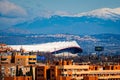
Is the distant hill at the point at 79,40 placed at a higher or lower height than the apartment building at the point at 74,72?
higher

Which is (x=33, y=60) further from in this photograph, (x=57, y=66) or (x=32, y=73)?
(x=57, y=66)

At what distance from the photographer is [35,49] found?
11012 centimetres

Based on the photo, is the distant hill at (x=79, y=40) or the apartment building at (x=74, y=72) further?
the distant hill at (x=79, y=40)

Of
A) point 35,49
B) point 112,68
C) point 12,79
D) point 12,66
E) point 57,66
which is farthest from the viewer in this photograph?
point 35,49

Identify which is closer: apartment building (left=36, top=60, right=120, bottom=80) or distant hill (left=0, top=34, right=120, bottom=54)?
apartment building (left=36, top=60, right=120, bottom=80)

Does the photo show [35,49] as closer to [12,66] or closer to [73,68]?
[12,66]

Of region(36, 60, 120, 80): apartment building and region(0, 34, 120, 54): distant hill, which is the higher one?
region(0, 34, 120, 54): distant hill

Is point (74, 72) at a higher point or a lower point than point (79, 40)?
lower

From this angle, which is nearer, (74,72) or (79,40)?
(74,72)

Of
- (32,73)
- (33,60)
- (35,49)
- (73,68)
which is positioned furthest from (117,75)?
(35,49)

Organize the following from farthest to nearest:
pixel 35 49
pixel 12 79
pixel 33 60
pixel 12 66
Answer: pixel 35 49 → pixel 33 60 → pixel 12 66 → pixel 12 79

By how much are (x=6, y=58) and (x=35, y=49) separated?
60.6m

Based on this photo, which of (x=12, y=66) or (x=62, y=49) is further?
(x=62, y=49)

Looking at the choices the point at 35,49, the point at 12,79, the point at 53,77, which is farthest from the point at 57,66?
the point at 35,49
